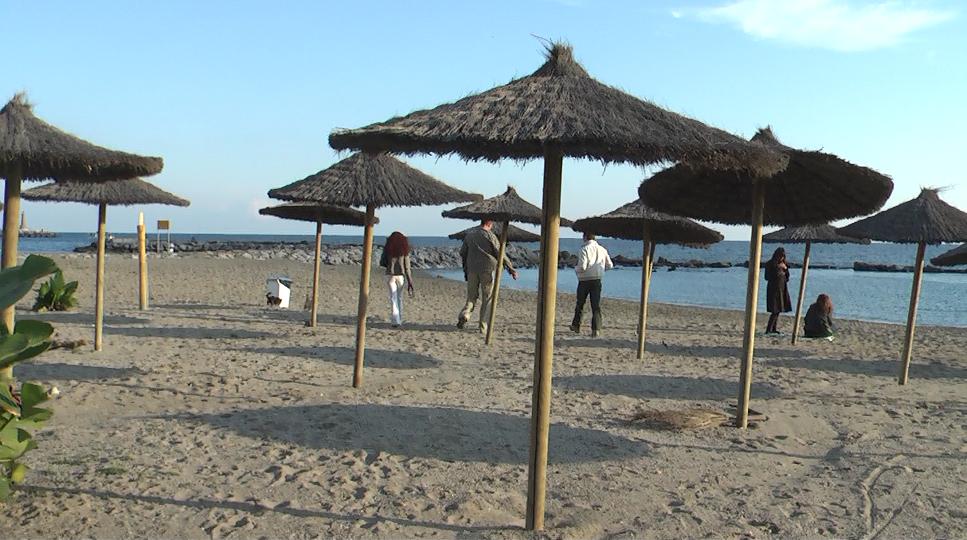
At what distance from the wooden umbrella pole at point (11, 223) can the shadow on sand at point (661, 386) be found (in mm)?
4830

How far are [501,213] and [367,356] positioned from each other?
288 centimetres

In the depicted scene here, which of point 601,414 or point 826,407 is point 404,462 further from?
point 826,407

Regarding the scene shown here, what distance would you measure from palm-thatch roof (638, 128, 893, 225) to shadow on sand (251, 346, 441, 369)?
3.23m

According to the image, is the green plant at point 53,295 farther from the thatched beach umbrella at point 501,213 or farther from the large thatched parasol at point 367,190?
the large thatched parasol at point 367,190

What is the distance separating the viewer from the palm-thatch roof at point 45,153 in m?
5.42

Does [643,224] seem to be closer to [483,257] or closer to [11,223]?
[483,257]

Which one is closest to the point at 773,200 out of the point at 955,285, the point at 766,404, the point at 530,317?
the point at 766,404

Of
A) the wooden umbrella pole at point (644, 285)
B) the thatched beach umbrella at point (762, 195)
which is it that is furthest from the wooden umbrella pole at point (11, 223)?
the wooden umbrella pole at point (644, 285)

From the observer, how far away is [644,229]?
9742 millimetres

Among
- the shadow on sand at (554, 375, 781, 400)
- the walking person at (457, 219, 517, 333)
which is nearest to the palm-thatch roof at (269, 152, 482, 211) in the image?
the shadow on sand at (554, 375, 781, 400)

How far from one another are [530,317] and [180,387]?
8.90 meters

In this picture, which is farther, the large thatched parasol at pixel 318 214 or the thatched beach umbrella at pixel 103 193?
the large thatched parasol at pixel 318 214

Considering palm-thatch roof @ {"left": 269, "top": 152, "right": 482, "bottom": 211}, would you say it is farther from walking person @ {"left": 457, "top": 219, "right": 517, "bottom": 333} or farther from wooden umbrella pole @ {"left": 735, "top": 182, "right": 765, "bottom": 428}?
walking person @ {"left": 457, "top": 219, "right": 517, "bottom": 333}

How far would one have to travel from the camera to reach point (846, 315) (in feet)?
77.9
